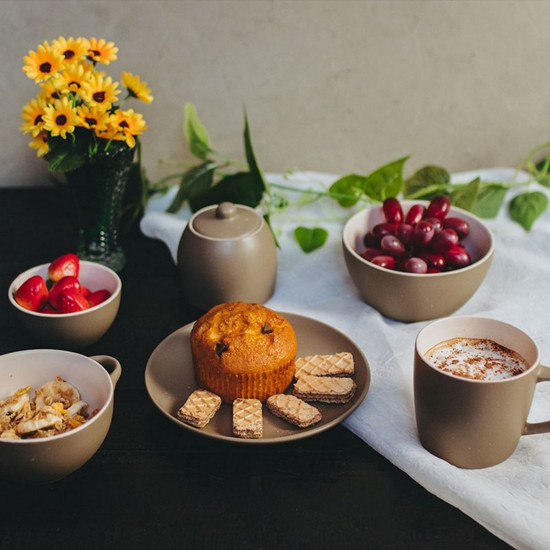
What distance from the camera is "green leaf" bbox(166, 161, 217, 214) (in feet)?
4.59

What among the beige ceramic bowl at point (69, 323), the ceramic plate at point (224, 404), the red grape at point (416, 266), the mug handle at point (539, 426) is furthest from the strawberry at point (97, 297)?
the mug handle at point (539, 426)

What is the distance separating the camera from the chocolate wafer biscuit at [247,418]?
894 mm

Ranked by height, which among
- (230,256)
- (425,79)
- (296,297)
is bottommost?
(296,297)

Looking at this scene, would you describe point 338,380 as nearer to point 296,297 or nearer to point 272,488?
point 272,488

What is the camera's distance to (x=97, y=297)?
110 cm

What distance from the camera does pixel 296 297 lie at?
4.10 ft

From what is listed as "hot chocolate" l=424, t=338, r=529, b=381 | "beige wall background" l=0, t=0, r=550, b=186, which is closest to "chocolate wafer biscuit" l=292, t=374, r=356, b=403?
"hot chocolate" l=424, t=338, r=529, b=381

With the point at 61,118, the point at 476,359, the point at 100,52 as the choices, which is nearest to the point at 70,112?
the point at 61,118

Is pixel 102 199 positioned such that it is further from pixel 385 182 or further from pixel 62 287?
pixel 385 182

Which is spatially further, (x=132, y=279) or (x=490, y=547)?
(x=132, y=279)

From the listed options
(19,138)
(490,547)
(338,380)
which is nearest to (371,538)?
(490,547)

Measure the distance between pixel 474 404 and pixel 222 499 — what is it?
0.98 feet

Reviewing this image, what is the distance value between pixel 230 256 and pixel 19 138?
1.91ft

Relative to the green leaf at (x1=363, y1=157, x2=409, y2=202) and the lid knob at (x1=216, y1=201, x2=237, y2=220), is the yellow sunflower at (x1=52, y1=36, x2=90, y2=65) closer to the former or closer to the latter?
the lid knob at (x1=216, y1=201, x2=237, y2=220)
